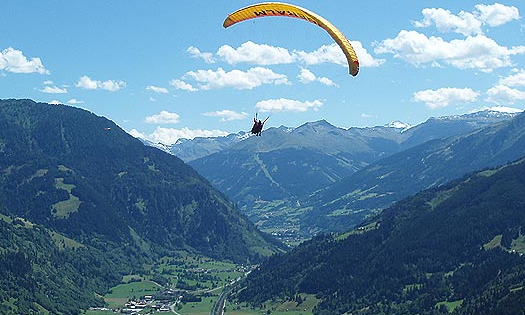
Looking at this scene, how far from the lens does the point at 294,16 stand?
250 ft

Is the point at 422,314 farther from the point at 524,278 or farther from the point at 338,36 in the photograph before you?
the point at 338,36

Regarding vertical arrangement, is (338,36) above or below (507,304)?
above

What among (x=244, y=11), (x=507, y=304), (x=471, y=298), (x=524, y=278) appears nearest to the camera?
(x=244, y=11)

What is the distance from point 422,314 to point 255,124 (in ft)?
419

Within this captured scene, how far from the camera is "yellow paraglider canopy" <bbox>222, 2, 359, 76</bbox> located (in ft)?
243

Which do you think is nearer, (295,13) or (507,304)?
(295,13)

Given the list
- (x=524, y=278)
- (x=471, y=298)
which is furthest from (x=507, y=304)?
(x=471, y=298)

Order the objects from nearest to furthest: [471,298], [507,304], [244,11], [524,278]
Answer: [244,11]
[507,304]
[524,278]
[471,298]

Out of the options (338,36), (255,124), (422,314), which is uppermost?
(338,36)

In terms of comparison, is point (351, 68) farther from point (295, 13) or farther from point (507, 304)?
point (507, 304)

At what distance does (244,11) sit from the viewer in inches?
2963

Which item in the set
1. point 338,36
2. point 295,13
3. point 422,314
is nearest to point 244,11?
point 295,13

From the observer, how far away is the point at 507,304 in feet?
506

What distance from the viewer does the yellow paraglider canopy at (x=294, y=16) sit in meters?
74.1
